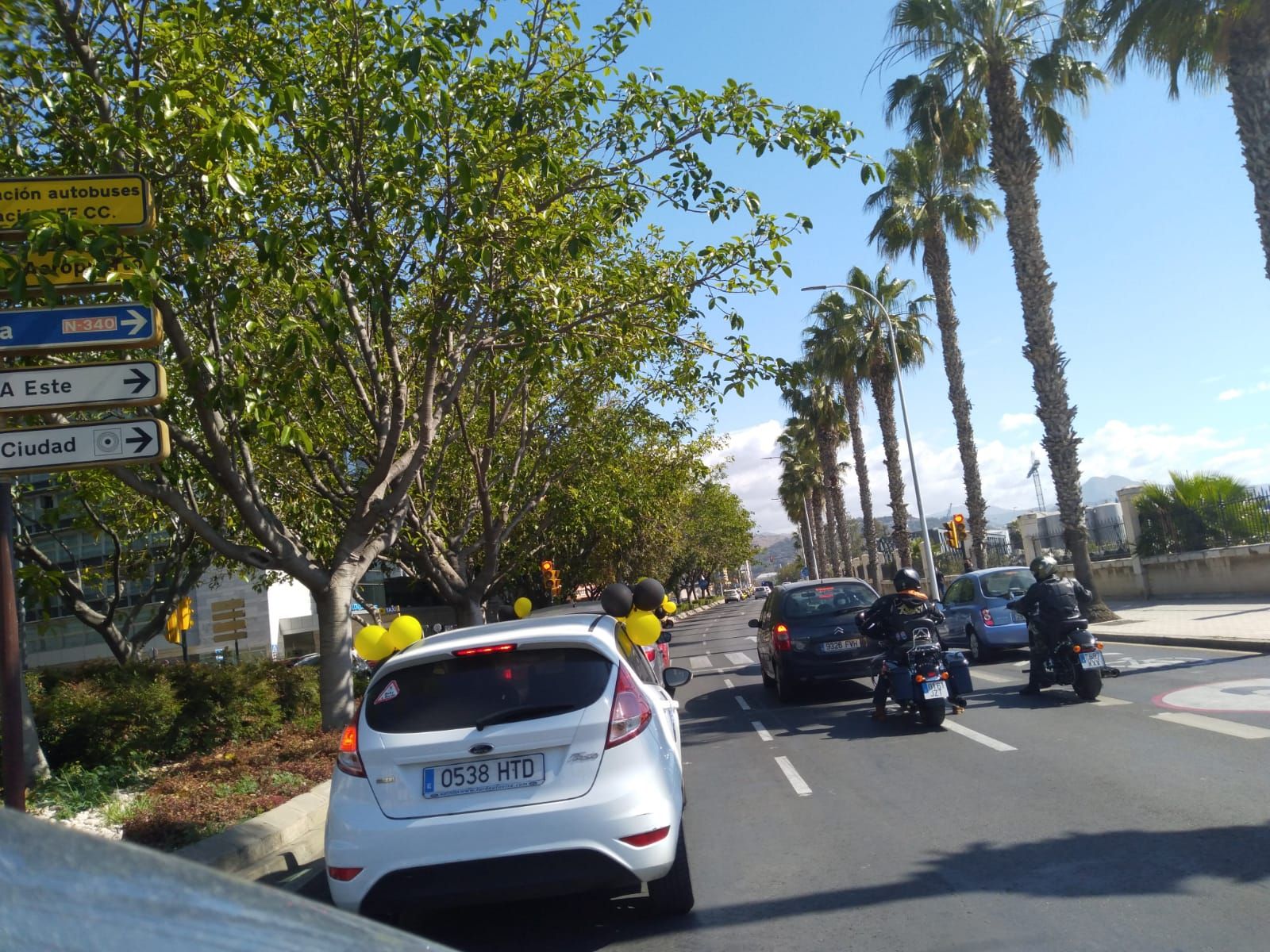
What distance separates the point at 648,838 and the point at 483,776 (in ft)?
2.70

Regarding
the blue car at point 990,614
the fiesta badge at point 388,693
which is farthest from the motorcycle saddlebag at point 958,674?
the fiesta badge at point 388,693

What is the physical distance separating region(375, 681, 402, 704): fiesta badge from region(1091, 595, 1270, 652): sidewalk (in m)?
12.3

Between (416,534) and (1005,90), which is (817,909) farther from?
(1005,90)

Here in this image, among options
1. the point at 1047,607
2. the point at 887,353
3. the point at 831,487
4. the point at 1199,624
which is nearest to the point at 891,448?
the point at 887,353

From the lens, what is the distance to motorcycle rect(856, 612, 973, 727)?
10.3m

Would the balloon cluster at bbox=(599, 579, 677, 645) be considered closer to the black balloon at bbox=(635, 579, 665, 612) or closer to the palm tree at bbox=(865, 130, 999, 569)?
the black balloon at bbox=(635, 579, 665, 612)

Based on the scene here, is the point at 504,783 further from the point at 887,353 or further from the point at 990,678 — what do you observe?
the point at 887,353

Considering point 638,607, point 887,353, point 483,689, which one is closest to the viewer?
point 483,689

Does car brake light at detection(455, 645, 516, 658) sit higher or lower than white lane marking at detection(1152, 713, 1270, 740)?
higher

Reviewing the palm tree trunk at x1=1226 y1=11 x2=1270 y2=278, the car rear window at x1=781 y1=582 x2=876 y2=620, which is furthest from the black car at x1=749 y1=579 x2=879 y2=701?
the palm tree trunk at x1=1226 y1=11 x2=1270 y2=278

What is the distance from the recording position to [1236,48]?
1520 centimetres

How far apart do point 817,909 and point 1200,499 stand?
2157 centimetres

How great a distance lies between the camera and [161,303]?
984cm

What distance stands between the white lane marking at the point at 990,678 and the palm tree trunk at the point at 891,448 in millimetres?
21942
